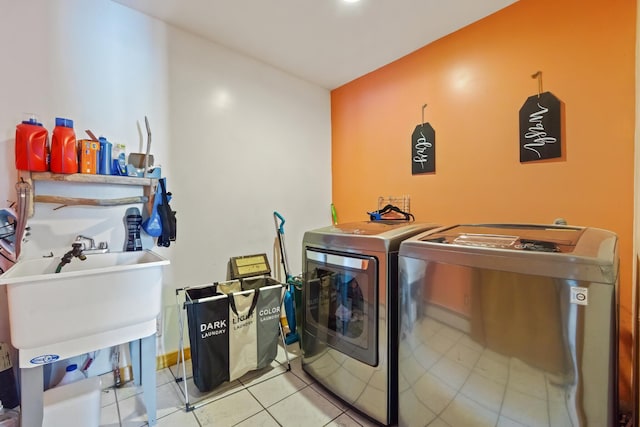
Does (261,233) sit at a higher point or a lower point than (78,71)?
lower

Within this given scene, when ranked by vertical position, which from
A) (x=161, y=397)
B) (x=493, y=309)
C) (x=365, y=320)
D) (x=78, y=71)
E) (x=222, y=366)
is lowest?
(x=161, y=397)

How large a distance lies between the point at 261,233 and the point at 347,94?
5.82 feet

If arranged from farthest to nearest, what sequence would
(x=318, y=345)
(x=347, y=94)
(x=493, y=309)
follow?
(x=347, y=94), (x=318, y=345), (x=493, y=309)

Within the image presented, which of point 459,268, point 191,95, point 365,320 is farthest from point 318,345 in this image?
point 191,95

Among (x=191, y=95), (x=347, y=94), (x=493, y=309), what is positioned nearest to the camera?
(x=493, y=309)

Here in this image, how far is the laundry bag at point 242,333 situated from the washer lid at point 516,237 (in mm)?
1214

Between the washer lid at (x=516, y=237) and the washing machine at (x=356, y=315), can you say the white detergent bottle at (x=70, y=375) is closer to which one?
the washing machine at (x=356, y=315)

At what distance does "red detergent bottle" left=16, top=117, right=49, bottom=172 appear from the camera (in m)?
1.49

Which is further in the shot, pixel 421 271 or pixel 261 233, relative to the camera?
pixel 261 233

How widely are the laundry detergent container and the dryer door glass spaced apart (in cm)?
19

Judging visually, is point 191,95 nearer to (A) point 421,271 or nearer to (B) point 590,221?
(A) point 421,271

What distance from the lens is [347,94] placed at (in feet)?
10.2

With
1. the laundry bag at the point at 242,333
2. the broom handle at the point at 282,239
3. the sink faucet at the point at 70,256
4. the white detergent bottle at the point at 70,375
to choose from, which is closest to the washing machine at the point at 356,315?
the laundry bag at the point at 242,333

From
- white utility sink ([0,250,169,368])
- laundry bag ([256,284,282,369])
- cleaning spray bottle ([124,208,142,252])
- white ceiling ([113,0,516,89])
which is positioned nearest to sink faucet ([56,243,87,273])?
white utility sink ([0,250,169,368])
